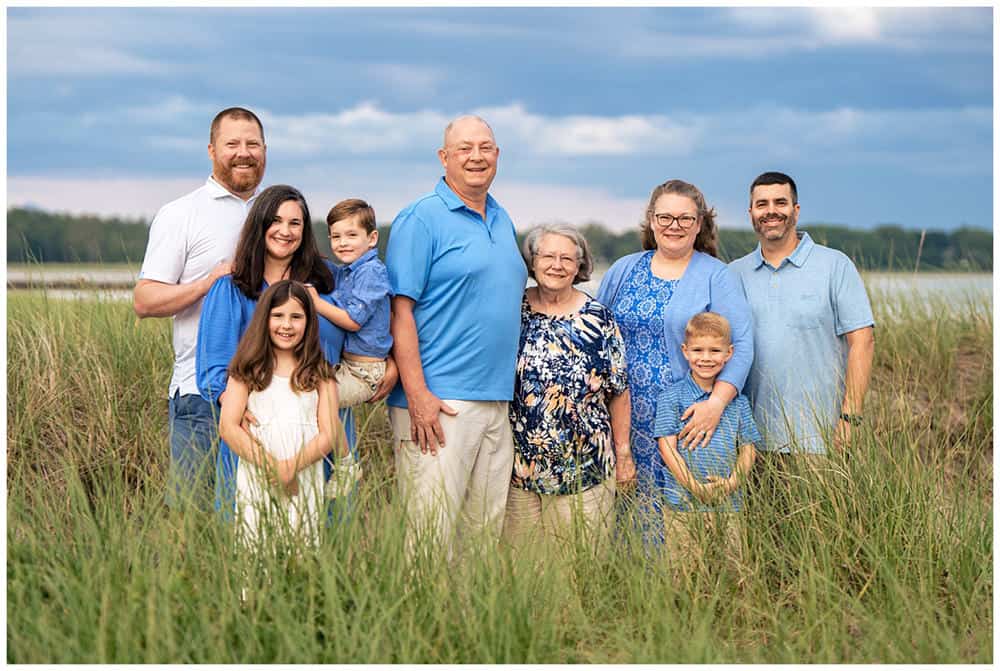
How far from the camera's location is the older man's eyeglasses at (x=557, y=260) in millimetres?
4864

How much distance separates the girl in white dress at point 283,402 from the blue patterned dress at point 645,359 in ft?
4.94

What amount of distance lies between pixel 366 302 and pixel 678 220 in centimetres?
152

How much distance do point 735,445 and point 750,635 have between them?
2.98 ft

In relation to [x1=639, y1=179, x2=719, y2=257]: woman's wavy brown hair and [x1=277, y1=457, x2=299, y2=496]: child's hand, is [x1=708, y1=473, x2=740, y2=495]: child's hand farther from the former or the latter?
[x1=277, y1=457, x2=299, y2=496]: child's hand

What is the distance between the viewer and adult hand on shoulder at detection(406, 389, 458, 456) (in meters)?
4.88

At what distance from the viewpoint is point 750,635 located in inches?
173

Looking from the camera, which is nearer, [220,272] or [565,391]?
[220,272]

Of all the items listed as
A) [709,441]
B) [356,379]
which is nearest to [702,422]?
[709,441]

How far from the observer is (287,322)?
170 inches

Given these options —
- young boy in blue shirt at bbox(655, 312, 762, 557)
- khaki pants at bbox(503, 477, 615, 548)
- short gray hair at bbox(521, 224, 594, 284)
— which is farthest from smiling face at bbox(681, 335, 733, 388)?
khaki pants at bbox(503, 477, 615, 548)

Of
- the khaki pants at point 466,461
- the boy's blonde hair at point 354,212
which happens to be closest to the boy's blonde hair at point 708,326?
the khaki pants at point 466,461

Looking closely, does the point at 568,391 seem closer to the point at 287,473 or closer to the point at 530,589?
the point at 530,589

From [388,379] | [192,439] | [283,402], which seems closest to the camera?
[283,402]

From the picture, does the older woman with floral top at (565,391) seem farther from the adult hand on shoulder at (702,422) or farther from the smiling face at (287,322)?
the smiling face at (287,322)
